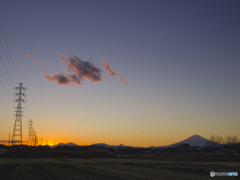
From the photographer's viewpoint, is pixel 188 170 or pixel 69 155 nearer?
pixel 188 170

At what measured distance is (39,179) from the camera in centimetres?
2703

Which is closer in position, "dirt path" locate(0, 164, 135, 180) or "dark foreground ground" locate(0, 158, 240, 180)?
"dirt path" locate(0, 164, 135, 180)

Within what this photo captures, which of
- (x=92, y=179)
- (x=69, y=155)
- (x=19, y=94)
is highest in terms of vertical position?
(x=19, y=94)

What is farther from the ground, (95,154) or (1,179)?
(1,179)

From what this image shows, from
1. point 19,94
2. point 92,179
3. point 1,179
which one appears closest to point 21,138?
point 19,94

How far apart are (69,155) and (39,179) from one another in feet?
387

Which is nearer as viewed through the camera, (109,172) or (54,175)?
(54,175)

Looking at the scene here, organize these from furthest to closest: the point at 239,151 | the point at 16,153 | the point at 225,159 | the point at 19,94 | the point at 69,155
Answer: the point at 69,155, the point at 16,153, the point at 239,151, the point at 225,159, the point at 19,94

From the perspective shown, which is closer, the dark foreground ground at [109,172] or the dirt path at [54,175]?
the dirt path at [54,175]

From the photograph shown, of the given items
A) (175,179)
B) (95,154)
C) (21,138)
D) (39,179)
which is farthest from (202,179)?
(95,154)

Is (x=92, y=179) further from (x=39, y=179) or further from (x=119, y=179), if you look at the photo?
(x=39, y=179)

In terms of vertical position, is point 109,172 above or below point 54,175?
below

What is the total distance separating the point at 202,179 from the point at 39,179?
66.6 feet

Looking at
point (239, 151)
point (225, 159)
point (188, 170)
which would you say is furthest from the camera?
point (239, 151)
